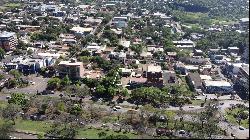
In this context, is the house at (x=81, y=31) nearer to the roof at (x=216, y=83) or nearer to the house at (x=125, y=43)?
the house at (x=125, y=43)

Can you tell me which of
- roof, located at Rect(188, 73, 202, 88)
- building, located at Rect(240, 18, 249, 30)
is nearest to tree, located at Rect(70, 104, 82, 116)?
roof, located at Rect(188, 73, 202, 88)

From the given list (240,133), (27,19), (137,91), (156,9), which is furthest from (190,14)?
(240,133)

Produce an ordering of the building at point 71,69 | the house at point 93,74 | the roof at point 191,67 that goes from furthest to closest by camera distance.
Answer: the roof at point 191,67 → the house at point 93,74 → the building at point 71,69

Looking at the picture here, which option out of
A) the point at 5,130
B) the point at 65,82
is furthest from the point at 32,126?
the point at 65,82

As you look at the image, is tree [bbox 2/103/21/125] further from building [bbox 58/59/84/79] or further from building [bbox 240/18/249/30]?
building [bbox 240/18/249/30]

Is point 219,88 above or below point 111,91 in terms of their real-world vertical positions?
below

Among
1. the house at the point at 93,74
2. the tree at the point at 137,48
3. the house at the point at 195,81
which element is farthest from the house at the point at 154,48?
the house at the point at 93,74

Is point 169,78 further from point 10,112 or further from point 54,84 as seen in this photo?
point 10,112
